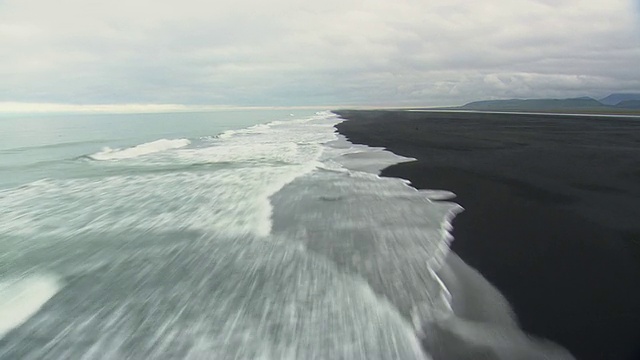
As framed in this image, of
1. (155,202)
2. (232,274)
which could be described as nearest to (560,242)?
(232,274)

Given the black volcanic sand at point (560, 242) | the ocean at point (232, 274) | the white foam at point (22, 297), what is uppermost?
the black volcanic sand at point (560, 242)

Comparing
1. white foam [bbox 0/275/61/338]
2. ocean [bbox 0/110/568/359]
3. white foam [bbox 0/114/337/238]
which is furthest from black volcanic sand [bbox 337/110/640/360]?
white foam [bbox 0/275/61/338]

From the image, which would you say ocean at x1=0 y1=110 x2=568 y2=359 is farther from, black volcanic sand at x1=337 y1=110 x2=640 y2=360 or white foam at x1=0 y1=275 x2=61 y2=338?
black volcanic sand at x1=337 y1=110 x2=640 y2=360

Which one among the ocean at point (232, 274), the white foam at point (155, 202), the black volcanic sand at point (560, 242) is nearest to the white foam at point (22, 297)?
the ocean at point (232, 274)

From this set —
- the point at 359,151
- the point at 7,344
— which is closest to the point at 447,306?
the point at 7,344

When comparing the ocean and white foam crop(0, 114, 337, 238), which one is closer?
the ocean

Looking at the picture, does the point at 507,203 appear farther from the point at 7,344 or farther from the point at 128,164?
the point at 128,164

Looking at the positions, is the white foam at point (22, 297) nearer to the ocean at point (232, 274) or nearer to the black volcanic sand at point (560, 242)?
the ocean at point (232, 274)
